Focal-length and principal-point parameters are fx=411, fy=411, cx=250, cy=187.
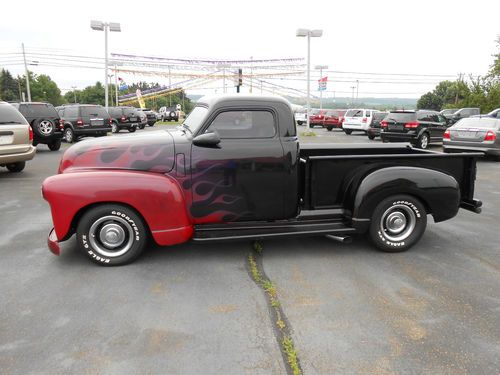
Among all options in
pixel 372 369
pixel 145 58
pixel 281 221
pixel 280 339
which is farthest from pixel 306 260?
pixel 145 58

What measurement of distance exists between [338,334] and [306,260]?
1.55 meters

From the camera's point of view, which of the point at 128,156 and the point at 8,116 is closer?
the point at 128,156

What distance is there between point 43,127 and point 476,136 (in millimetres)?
14216

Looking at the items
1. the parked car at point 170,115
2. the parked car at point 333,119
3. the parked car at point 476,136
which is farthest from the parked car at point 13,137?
the parked car at point 170,115

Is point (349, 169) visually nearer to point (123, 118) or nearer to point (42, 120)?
point (42, 120)

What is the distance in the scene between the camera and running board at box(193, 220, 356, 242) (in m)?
4.51

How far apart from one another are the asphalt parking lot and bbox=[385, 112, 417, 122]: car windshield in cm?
1247

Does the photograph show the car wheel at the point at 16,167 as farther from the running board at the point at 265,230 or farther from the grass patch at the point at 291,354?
the grass patch at the point at 291,354

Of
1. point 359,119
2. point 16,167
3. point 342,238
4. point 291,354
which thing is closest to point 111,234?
point 291,354

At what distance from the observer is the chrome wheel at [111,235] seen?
4379 mm

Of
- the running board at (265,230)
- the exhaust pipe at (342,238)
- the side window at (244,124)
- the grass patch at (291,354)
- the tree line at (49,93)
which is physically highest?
the tree line at (49,93)

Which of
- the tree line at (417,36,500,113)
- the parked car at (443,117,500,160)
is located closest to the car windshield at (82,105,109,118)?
the parked car at (443,117,500,160)

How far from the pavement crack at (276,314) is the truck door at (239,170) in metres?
0.51

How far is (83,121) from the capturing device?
18.2 metres
